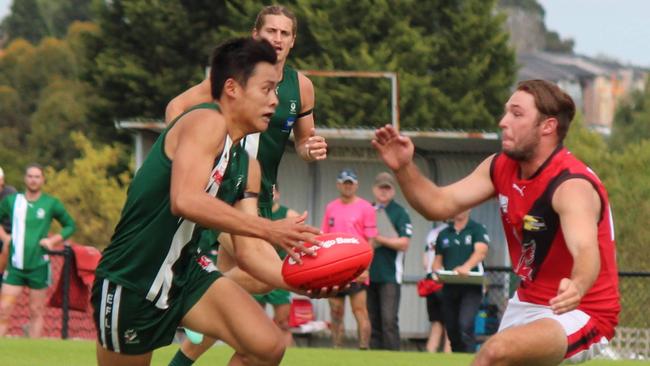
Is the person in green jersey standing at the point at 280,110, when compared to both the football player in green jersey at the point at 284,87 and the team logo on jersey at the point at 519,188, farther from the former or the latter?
the team logo on jersey at the point at 519,188

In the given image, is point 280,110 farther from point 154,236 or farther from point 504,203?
point 154,236

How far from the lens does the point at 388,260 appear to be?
51.8 ft

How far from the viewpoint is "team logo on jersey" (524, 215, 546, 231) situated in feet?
24.6

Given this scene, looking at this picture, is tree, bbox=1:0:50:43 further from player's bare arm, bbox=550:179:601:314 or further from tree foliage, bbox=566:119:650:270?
player's bare arm, bbox=550:179:601:314

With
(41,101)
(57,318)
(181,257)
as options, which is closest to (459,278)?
(57,318)

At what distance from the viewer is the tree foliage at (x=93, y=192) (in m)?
39.9

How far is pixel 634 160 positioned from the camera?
31031mm

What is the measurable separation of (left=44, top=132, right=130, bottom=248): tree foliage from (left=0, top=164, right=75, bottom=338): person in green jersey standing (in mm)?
22434

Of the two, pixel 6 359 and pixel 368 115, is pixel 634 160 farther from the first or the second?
pixel 6 359

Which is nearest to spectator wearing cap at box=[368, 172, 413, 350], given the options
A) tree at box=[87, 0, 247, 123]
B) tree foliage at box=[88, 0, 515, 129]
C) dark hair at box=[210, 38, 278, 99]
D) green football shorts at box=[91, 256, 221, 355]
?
green football shorts at box=[91, 256, 221, 355]

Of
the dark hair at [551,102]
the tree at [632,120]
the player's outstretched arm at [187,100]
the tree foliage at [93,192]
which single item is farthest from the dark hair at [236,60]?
the tree at [632,120]

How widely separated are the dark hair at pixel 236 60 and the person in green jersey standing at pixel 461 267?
8.41m

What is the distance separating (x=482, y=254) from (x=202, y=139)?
29.5 ft

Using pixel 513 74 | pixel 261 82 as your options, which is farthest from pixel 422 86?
pixel 261 82
